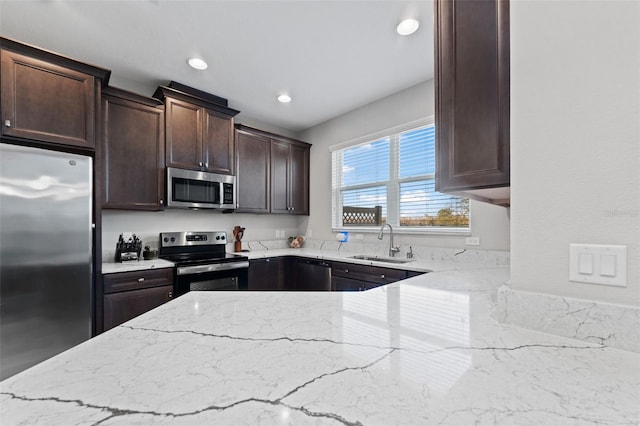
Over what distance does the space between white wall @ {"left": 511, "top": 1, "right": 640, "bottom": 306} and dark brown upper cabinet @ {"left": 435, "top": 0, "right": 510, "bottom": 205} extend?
224mm

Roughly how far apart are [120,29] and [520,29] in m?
2.54

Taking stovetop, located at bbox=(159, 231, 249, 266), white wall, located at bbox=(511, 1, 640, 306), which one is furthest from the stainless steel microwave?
white wall, located at bbox=(511, 1, 640, 306)

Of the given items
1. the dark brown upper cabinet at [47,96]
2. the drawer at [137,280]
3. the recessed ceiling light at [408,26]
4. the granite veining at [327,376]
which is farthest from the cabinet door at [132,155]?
the recessed ceiling light at [408,26]

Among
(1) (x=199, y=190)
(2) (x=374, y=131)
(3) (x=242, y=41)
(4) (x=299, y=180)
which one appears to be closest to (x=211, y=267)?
(1) (x=199, y=190)

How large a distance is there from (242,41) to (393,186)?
206cm

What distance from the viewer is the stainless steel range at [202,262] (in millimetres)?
2527

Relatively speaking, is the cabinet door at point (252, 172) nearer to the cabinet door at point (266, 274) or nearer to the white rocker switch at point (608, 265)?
the cabinet door at point (266, 274)

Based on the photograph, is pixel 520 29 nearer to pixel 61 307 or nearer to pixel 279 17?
pixel 279 17

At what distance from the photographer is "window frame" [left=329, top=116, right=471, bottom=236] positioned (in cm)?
285

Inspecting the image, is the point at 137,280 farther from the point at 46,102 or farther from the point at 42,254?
the point at 46,102

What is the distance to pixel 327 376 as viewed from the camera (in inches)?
21.3

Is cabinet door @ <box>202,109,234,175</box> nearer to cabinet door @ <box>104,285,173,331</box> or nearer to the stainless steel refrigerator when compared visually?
the stainless steel refrigerator

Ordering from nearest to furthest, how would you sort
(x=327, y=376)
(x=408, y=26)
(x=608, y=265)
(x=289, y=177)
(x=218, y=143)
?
(x=327, y=376) < (x=608, y=265) < (x=408, y=26) < (x=218, y=143) < (x=289, y=177)

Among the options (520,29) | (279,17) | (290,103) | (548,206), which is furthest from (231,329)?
(290,103)
